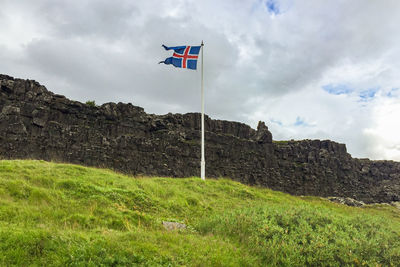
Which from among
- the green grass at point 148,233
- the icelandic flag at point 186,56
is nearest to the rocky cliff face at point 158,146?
the icelandic flag at point 186,56

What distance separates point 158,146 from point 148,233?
32.5m

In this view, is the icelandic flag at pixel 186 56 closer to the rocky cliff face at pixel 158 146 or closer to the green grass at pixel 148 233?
the green grass at pixel 148 233

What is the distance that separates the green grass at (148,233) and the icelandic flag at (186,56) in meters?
14.2

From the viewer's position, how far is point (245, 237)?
8.41 metres

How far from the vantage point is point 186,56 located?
78.9 feet

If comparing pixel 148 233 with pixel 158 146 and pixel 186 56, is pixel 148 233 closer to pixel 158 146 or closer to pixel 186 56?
pixel 186 56

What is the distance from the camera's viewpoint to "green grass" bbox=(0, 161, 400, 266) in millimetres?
5824

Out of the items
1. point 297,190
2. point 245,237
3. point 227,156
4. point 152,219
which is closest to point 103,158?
point 227,156

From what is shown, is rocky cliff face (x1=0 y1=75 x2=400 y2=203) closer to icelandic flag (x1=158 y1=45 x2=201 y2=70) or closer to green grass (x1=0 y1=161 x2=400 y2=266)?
icelandic flag (x1=158 y1=45 x2=201 y2=70)

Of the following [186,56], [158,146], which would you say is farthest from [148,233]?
[158,146]

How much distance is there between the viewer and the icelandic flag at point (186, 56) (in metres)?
24.0

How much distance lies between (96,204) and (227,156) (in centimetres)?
3846

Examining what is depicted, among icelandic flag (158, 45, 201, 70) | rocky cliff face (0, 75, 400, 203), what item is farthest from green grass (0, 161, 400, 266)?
rocky cliff face (0, 75, 400, 203)

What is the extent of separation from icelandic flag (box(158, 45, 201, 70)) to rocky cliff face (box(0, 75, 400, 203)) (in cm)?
1675
